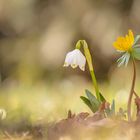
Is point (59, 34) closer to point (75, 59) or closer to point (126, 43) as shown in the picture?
point (75, 59)

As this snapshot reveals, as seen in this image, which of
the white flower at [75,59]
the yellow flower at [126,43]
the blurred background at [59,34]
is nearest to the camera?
the yellow flower at [126,43]

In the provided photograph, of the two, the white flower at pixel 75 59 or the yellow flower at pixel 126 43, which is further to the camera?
the white flower at pixel 75 59

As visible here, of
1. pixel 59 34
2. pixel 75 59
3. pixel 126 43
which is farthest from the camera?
pixel 59 34

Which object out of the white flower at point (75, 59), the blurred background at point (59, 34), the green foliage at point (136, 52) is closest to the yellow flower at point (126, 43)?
the green foliage at point (136, 52)

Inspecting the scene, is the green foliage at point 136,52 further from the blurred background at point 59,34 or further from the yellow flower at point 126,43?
the blurred background at point 59,34

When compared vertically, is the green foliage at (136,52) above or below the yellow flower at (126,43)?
below

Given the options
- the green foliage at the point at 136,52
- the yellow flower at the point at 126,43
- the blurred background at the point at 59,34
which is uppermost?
the blurred background at the point at 59,34

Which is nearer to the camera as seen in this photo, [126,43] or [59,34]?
[126,43]

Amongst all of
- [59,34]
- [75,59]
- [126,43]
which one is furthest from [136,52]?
[59,34]

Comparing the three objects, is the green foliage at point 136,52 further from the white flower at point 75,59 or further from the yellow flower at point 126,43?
the white flower at point 75,59

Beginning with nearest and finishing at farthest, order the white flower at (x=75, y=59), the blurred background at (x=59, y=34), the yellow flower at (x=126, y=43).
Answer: the yellow flower at (x=126, y=43) → the white flower at (x=75, y=59) → the blurred background at (x=59, y=34)

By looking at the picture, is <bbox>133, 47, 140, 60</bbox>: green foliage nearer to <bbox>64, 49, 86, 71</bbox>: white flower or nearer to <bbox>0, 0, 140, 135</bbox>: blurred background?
<bbox>64, 49, 86, 71</bbox>: white flower
